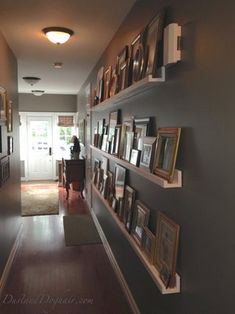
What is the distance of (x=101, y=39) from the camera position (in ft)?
10.4

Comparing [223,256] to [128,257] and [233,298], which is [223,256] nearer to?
[233,298]

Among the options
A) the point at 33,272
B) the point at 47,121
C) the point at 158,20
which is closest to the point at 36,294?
the point at 33,272

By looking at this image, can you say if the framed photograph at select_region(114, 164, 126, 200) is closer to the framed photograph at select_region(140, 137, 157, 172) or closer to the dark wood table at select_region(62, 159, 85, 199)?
the framed photograph at select_region(140, 137, 157, 172)

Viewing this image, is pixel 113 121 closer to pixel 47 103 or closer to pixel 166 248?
pixel 166 248

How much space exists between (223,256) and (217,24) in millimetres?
865

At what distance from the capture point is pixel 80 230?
4.31m

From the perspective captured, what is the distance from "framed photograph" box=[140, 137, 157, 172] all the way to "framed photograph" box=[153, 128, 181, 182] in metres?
0.10

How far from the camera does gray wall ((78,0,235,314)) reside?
3.47ft

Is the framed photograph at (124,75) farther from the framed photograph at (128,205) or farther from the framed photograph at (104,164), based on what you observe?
the framed photograph at (104,164)

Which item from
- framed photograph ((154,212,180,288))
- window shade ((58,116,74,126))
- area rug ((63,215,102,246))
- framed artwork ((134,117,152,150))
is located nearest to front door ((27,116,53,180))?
window shade ((58,116,74,126))

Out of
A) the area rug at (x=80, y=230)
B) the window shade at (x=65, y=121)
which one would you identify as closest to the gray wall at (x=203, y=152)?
the area rug at (x=80, y=230)

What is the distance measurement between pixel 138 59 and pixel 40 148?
266 inches

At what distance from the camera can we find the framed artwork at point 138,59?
1850mm

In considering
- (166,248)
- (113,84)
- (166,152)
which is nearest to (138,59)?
(166,152)
